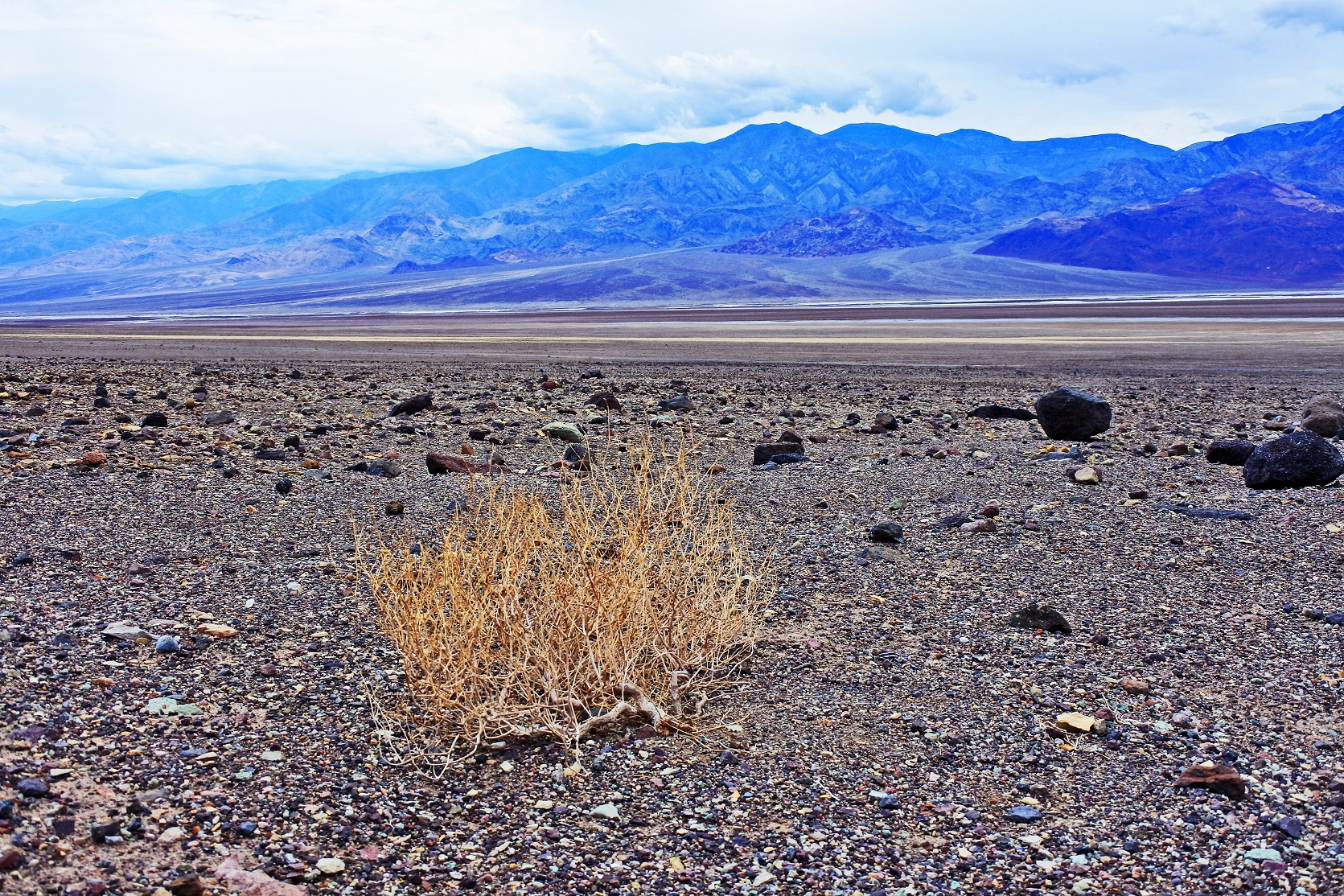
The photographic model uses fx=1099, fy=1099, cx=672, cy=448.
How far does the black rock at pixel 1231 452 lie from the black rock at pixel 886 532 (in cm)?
425

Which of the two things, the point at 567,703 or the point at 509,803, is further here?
the point at 567,703

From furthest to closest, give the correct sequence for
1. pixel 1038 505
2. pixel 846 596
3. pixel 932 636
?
pixel 1038 505, pixel 846 596, pixel 932 636

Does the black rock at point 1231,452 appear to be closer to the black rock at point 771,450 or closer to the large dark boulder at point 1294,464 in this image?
the large dark boulder at point 1294,464

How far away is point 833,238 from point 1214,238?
196ft

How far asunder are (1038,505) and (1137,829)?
4.76 m

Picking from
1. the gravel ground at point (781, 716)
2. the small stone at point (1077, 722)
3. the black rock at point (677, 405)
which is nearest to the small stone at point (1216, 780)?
the gravel ground at point (781, 716)

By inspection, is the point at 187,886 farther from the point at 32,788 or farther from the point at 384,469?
the point at 384,469

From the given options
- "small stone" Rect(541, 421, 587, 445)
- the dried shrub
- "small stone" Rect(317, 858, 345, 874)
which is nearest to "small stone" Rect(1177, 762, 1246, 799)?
the dried shrub

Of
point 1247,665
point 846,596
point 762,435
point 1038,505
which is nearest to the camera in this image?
point 1247,665

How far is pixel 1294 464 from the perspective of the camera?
8266mm

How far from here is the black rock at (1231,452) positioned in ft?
31.0

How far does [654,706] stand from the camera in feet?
13.3

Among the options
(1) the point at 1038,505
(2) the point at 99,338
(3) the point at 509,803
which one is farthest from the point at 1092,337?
(3) the point at 509,803

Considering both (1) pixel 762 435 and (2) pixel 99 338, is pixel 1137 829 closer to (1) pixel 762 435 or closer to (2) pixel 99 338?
(1) pixel 762 435
